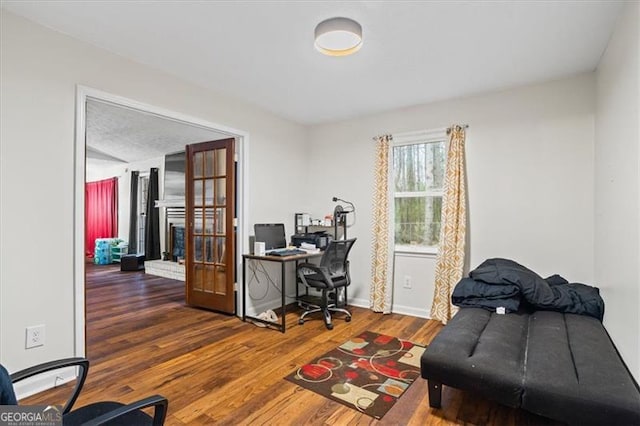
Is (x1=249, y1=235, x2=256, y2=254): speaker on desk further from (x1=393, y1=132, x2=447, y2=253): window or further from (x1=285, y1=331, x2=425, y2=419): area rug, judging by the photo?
(x1=393, y1=132, x2=447, y2=253): window

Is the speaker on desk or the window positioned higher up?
→ the window

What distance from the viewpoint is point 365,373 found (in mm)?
2510

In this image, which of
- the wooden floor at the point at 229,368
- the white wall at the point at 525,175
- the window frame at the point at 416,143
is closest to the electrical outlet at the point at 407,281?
the white wall at the point at 525,175

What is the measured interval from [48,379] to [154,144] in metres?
4.93

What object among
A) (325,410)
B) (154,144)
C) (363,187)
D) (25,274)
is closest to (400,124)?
(363,187)

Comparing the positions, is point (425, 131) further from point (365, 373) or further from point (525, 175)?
point (365, 373)

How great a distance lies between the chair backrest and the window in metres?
0.76

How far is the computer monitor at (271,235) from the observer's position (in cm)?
391

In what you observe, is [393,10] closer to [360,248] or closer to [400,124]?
[400,124]

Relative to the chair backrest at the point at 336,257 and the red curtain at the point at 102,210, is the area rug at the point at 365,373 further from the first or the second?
the red curtain at the point at 102,210

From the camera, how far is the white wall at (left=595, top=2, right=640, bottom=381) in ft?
5.81

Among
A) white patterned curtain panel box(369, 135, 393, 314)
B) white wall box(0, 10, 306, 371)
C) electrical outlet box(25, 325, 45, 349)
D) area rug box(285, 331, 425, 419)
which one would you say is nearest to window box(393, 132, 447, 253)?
white patterned curtain panel box(369, 135, 393, 314)

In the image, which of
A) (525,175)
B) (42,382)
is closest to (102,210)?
(42,382)

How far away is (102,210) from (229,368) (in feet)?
26.8
